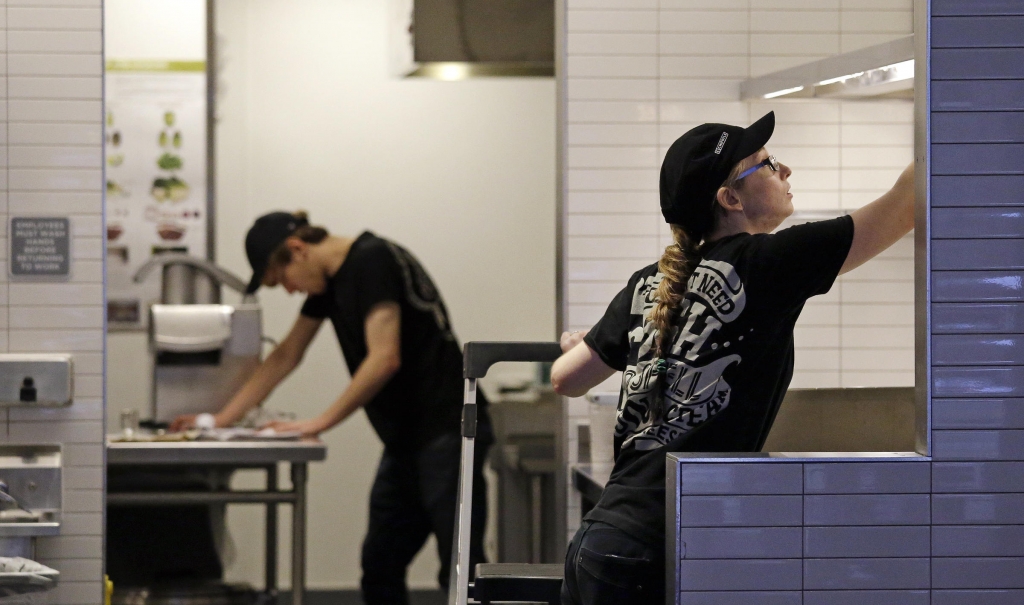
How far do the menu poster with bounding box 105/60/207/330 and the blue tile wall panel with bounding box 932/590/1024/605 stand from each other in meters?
3.70

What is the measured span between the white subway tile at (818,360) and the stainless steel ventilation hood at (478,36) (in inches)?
46.7

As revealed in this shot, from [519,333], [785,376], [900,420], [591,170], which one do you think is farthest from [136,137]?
[785,376]

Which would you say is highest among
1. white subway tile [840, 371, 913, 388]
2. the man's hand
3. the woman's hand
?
the woman's hand

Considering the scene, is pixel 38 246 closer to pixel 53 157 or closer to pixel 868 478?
pixel 53 157

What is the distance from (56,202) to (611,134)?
1.31 metres

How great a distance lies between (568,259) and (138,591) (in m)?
1.85

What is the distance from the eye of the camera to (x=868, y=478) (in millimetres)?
1412

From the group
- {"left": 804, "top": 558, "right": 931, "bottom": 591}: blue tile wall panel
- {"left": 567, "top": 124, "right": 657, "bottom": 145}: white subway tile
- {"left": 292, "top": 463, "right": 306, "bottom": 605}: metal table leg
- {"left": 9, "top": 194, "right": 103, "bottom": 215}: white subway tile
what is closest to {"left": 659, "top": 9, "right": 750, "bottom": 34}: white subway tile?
{"left": 567, "top": 124, "right": 657, "bottom": 145}: white subway tile

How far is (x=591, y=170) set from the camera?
2.84 meters

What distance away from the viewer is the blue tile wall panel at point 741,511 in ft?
4.58

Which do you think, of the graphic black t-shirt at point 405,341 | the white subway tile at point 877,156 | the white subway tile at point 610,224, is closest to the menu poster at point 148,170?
the graphic black t-shirt at point 405,341

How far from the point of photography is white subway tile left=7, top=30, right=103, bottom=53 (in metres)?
2.63

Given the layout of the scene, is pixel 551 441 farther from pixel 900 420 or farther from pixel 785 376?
pixel 785 376

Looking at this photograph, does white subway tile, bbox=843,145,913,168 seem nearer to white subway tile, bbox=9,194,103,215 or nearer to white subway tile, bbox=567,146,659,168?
white subway tile, bbox=567,146,659,168
